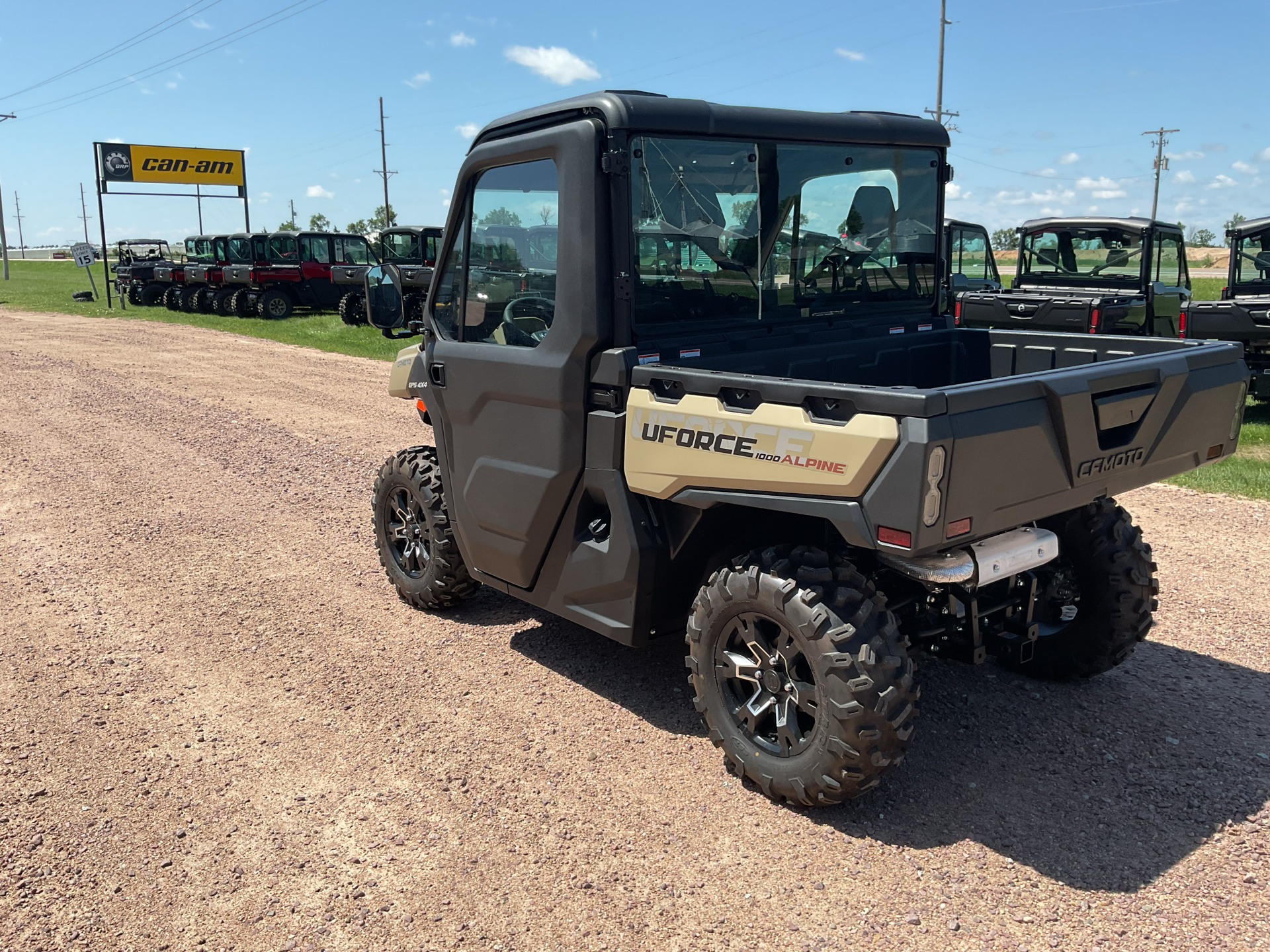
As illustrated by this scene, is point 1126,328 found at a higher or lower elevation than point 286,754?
higher

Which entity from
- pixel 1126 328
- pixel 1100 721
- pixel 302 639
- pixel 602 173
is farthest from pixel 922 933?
pixel 1126 328

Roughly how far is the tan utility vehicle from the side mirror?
2cm

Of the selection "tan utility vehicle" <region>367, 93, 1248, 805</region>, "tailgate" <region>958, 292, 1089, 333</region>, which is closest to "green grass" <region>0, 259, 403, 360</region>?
"tan utility vehicle" <region>367, 93, 1248, 805</region>

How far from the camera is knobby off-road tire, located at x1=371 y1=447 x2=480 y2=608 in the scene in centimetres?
489

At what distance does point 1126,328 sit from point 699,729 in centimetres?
936

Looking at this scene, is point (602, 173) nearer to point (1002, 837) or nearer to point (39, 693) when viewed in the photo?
point (1002, 837)

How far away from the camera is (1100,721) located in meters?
3.96

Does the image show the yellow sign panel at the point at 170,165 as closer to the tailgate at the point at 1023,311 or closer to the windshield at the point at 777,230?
the tailgate at the point at 1023,311

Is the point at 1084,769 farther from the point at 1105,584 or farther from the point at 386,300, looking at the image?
the point at 386,300

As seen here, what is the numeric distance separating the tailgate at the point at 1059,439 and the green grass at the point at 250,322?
24.4 feet

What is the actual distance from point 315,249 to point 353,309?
4.76 m

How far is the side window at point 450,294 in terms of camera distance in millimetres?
4352

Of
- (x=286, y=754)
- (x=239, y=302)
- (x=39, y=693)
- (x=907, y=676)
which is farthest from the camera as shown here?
(x=239, y=302)

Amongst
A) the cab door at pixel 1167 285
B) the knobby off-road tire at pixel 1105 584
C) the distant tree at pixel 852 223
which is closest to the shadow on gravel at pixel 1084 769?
the knobby off-road tire at pixel 1105 584
